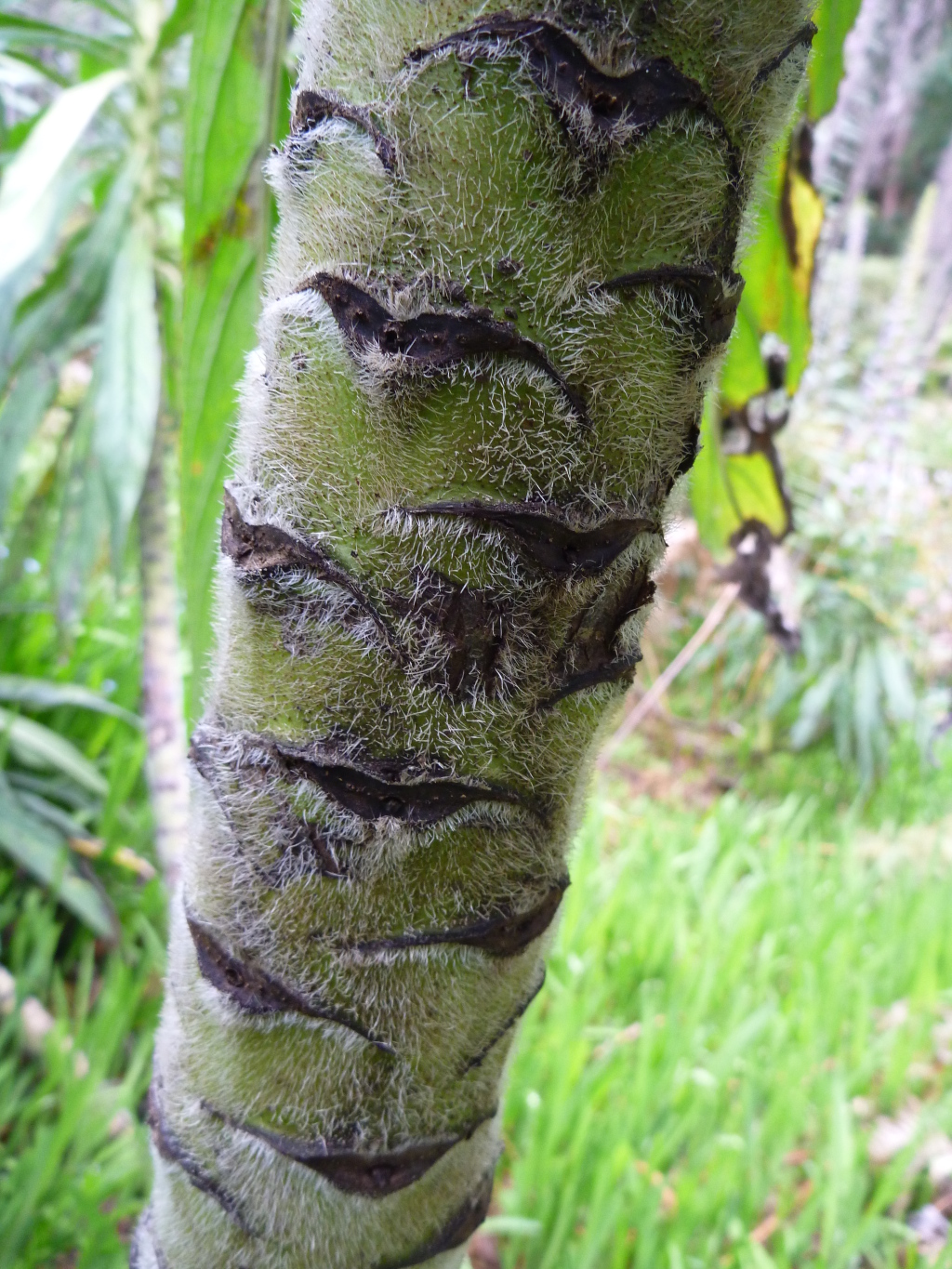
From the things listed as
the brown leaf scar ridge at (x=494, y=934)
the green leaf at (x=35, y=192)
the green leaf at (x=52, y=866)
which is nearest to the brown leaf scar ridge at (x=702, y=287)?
the brown leaf scar ridge at (x=494, y=934)

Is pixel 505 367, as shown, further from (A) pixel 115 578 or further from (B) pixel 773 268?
(A) pixel 115 578

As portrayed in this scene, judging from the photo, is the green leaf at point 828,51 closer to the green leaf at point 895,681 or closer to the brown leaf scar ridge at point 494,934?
the brown leaf scar ridge at point 494,934

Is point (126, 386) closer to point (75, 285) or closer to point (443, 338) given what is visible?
point (75, 285)

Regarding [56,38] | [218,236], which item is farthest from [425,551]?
[56,38]

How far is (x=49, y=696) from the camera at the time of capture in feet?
5.23

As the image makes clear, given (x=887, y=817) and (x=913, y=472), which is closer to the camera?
(x=887, y=817)

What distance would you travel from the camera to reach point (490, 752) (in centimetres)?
29

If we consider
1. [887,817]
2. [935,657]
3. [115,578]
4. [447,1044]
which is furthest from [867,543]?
[447,1044]

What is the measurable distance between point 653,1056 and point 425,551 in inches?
45.8

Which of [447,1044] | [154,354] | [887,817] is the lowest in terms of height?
[887,817]

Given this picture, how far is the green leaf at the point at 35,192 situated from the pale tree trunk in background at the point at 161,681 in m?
0.33

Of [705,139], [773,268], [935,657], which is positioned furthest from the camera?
[935,657]

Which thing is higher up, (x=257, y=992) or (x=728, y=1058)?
(x=257, y=992)

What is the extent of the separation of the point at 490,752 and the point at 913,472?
3.40 m
